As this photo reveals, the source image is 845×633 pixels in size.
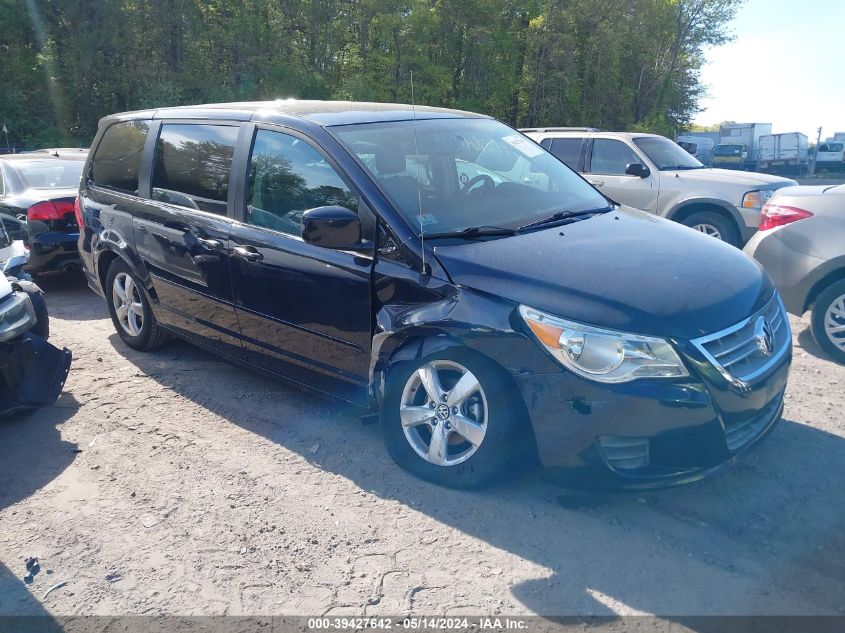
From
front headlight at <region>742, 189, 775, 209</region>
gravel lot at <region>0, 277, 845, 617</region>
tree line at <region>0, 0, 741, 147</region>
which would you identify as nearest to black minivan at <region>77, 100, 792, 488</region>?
gravel lot at <region>0, 277, 845, 617</region>

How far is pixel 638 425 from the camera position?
2990 mm

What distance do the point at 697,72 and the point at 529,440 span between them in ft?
147

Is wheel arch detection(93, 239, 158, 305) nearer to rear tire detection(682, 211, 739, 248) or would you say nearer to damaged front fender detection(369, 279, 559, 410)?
damaged front fender detection(369, 279, 559, 410)

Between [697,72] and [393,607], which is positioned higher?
[697,72]

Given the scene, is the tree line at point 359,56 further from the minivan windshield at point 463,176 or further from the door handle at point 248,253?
the door handle at point 248,253

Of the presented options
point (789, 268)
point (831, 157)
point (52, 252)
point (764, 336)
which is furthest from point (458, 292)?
point (831, 157)

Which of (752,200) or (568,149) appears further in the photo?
(568,149)

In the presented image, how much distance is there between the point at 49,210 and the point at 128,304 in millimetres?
2803

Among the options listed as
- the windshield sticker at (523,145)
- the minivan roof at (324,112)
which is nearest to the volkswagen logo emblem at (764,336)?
the windshield sticker at (523,145)

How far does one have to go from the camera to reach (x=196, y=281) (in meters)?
4.73

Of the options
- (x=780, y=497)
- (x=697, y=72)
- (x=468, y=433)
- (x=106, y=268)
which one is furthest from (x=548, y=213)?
(x=697, y=72)

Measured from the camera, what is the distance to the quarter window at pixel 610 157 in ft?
31.4

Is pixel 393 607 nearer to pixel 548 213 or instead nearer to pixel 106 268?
pixel 548 213

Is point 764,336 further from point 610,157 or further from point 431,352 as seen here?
point 610,157
